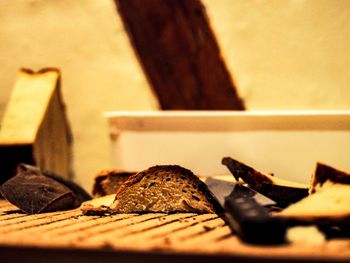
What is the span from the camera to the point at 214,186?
141 cm

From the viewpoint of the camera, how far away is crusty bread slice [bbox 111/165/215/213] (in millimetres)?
1388

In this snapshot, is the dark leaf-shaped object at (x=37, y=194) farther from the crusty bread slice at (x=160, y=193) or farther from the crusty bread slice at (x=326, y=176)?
the crusty bread slice at (x=326, y=176)

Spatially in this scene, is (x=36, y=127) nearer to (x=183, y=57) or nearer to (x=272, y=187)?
(x=183, y=57)

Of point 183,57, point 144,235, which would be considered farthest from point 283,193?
point 183,57

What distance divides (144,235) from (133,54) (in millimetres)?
1302

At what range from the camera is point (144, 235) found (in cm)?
102

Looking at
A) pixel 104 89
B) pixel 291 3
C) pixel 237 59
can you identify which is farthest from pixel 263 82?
pixel 104 89

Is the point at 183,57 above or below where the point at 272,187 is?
above

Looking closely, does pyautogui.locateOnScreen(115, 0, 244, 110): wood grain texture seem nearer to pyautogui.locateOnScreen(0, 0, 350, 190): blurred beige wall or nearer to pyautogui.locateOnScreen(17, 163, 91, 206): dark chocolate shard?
pyautogui.locateOnScreen(0, 0, 350, 190): blurred beige wall

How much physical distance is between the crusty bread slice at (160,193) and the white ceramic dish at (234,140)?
493 mm

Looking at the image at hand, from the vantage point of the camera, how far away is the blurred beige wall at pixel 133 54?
2.00 meters

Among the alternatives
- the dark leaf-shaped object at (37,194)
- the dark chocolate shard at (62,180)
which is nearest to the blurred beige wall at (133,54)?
the dark chocolate shard at (62,180)

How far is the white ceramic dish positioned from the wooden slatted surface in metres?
0.57

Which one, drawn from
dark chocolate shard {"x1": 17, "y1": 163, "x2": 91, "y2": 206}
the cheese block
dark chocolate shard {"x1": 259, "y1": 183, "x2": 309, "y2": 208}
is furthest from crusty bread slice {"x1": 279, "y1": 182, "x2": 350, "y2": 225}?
the cheese block
